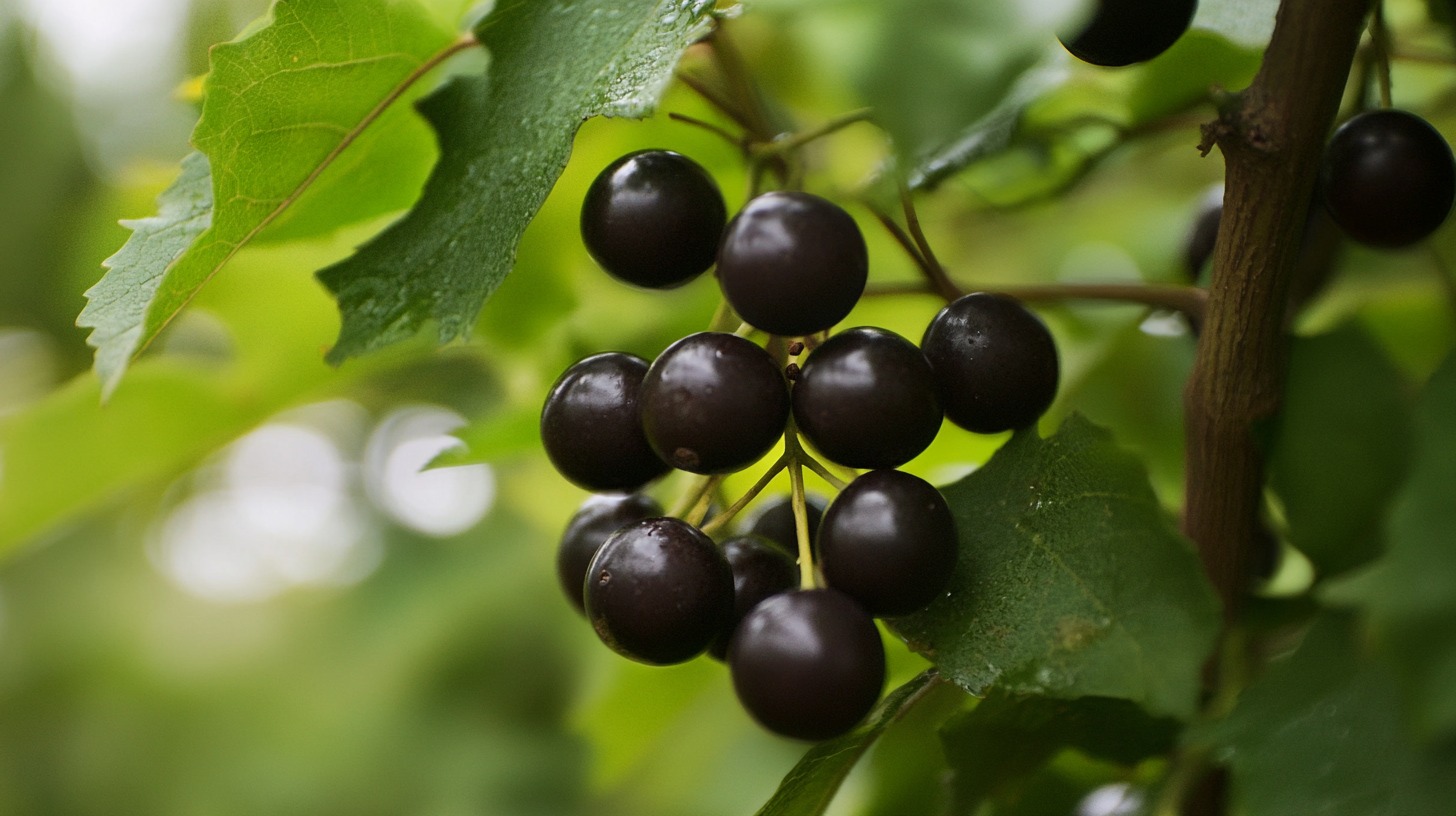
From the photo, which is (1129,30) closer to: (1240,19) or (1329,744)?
(1240,19)

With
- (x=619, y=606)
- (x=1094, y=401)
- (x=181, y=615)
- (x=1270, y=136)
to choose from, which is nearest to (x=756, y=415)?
(x=619, y=606)

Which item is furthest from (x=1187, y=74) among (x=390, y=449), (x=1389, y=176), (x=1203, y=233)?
(x=390, y=449)

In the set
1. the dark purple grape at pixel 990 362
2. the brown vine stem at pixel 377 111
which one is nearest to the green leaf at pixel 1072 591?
the dark purple grape at pixel 990 362

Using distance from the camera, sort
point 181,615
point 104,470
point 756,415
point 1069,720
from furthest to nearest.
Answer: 1. point 181,615
2. point 104,470
3. point 1069,720
4. point 756,415

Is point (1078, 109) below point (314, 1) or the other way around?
below

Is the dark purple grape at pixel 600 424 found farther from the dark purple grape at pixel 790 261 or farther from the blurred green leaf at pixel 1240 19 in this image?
the blurred green leaf at pixel 1240 19

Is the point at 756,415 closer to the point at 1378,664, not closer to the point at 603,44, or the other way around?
the point at 603,44
